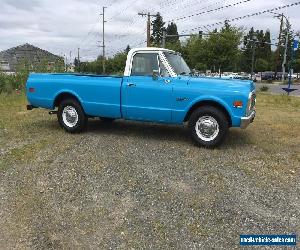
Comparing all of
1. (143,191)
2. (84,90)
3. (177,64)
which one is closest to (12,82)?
(84,90)

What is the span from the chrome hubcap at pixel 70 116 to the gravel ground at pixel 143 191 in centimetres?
42

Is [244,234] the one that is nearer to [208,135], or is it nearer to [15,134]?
[208,135]

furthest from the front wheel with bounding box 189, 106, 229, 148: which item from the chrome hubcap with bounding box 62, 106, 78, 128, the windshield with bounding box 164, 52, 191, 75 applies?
the chrome hubcap with bounding box 62, 106, 78, 128

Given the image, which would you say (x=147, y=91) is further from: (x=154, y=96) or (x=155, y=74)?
(x=155, y=74)

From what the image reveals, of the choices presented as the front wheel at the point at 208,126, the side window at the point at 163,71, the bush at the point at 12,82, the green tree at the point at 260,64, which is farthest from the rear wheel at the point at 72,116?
the green tree at the point at 260,64

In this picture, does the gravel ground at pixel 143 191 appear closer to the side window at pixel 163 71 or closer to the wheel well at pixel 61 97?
the wheel well at pixel 61 97

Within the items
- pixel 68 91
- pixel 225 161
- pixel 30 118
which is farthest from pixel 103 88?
pixel 30 118

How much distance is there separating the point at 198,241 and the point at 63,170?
297 cm

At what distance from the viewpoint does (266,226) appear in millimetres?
4402

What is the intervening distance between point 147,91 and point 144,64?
28.4 inches

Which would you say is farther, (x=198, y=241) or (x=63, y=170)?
(x=63, y=170)

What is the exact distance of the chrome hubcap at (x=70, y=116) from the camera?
895 cm

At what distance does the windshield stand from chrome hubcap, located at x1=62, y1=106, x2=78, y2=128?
8.43 feet

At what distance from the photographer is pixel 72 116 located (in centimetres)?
898
